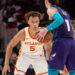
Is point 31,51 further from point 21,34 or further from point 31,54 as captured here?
point 21,34

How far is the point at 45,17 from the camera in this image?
9898 mm

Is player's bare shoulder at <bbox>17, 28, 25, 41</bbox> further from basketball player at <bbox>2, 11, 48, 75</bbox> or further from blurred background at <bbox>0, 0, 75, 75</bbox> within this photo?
blurred background at <bbox>0, 0, 75, 75</bbox>

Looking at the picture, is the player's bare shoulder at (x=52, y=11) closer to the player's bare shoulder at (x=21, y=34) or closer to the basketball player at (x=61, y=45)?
the basketball player at (x=61, y=45)

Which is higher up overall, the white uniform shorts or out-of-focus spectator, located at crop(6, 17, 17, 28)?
out-of-focus spectator, located at crop(6, 17, 17, 28)

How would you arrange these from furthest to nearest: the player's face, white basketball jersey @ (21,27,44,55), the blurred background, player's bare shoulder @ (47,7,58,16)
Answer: the blurred background < white basketball jersey @ (21,27,44,55) < the player's face < player's bare shoulder @ (47,7,58,16)

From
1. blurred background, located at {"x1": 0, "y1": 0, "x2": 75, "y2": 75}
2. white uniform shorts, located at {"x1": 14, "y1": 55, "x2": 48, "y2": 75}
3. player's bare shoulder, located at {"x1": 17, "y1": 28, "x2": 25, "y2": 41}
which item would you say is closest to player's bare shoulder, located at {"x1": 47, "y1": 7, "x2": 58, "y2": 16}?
player's bare shoulder, located at {"x1": 17, "y1": 28, "x2": 25, "y2": 41}

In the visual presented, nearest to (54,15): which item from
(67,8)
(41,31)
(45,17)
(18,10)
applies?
(41,31)

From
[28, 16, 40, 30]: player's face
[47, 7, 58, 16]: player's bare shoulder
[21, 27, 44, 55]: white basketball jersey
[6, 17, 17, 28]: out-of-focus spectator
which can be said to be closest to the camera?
[47, 7, 58, 16]: player's bare shoulder

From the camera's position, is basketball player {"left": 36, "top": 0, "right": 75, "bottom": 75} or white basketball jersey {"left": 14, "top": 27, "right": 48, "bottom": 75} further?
white basketball jersey {"left": 14, "top": 27, "right": 48, "bottom": 75}

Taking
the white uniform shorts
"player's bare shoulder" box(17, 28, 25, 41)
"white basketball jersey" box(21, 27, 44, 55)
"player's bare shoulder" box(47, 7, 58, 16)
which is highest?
"player's bare shoulder" box(47, 7, 58, 16)

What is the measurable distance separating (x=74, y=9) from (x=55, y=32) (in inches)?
246

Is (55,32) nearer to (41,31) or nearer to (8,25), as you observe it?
(41,31)

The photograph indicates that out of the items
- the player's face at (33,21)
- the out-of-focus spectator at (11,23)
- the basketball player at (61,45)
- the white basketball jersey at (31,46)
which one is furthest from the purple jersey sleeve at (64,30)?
the out-of-focus spectator at (11,23)

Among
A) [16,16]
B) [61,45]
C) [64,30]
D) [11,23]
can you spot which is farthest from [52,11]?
[16,16]
